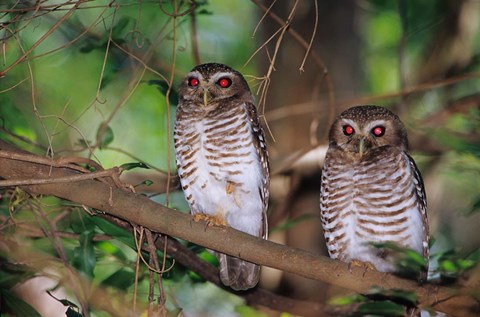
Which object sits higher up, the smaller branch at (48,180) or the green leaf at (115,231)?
the green leaf at (115,231)

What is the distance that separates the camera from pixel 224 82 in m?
3.77

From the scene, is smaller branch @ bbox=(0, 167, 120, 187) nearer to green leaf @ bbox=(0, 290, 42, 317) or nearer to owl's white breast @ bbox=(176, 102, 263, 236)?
green leaf @ bbox=(0, 290, 42, 317)

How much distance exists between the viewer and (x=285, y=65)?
15.5 feet

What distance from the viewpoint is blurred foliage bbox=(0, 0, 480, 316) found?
2998 millimetres

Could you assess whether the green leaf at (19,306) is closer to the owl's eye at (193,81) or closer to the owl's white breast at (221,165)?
the owl's white breast at (221,165)

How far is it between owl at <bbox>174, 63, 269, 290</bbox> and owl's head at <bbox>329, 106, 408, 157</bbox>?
437 mm

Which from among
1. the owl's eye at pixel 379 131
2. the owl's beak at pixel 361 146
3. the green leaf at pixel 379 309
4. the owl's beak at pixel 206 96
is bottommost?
the green leaf at pixel 379 309

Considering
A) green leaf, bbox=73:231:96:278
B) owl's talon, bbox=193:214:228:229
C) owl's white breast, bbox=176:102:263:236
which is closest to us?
owl's talon, bbox=193:214:228:229

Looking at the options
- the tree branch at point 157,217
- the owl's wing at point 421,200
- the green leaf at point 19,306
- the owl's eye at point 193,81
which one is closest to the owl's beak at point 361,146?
the owl's wing at point 421,200

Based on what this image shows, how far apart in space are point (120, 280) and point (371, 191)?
115 cm

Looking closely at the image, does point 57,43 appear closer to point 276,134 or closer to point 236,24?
point 276,134

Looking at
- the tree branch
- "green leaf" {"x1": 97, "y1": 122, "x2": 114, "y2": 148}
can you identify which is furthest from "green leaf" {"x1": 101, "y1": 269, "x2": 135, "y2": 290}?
the tree branch

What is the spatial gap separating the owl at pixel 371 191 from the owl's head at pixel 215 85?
0.50 metres

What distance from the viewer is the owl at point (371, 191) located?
11.6 ft
